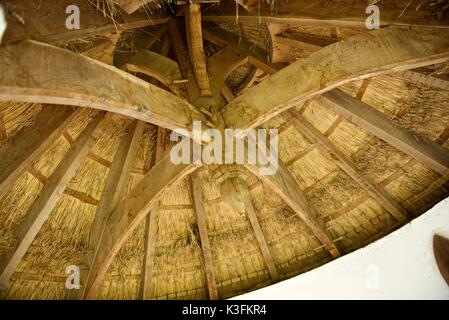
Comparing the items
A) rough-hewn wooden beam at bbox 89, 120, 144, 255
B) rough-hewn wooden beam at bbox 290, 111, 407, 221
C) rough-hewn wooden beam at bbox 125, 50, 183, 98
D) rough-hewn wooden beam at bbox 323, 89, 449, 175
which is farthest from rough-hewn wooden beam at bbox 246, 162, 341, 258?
rough-hewn wooden beam at bbox 89, 120, 144, 255

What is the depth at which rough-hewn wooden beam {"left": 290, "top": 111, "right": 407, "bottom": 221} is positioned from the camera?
3.76m

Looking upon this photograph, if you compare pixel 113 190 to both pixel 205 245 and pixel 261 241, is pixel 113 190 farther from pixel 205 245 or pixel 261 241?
pixel 261 241

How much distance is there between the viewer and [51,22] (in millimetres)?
1786

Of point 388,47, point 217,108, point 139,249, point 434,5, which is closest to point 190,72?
point 217,108

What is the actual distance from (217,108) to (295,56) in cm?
105

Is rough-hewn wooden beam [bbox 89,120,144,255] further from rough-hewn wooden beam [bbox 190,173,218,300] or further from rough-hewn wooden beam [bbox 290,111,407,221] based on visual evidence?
rough-hewn wooden beam [bbox 290,111,407,221]

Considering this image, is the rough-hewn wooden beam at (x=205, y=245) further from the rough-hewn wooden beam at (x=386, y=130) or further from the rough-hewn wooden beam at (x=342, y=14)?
the rough-hewn wooden beam at (x=342, y=14)

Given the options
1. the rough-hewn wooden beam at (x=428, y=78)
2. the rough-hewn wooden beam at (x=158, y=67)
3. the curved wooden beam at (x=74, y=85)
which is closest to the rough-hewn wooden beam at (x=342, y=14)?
the rough-hewn wooden beam at (x=428, y=78)

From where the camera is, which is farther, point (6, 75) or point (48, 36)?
point (48, 36)

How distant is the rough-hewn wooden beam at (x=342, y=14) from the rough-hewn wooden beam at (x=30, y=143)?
2009 mm

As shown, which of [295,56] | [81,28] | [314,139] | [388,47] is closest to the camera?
[81,28]

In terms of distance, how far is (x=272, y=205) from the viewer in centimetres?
452

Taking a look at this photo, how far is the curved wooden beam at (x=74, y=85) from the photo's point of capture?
5.10ft

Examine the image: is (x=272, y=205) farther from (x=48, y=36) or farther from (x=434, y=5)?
(x=48, y=36)
